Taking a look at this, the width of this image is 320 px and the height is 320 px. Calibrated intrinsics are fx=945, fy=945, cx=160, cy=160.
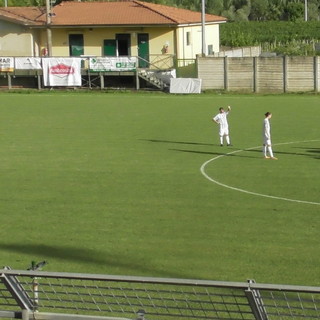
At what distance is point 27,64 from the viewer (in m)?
62.4

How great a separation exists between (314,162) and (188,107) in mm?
Answer: 18318

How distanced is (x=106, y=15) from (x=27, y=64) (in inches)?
367

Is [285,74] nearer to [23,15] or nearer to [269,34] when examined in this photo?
[23,15]

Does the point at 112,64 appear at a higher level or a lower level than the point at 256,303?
higher

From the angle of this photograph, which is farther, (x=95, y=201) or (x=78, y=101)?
(x=78, y=101)

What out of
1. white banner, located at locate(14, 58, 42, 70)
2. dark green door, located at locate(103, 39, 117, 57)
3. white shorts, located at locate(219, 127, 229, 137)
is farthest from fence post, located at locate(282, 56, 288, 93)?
white shorts, located at locate(219, 127, 229, 137)

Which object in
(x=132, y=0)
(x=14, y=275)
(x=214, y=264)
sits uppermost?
(x=132, y=0)

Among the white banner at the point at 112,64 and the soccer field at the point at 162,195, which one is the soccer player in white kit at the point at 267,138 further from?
the white banner at the point at 112,64

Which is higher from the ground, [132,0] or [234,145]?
[132,0]

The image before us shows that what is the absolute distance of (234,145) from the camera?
118ft

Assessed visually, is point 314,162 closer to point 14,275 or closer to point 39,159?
point 39,159

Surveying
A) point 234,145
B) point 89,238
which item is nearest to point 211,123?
point 234,145

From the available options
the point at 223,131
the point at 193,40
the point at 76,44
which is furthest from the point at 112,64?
the point at 223,131

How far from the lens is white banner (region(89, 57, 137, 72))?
60812 millimetres
